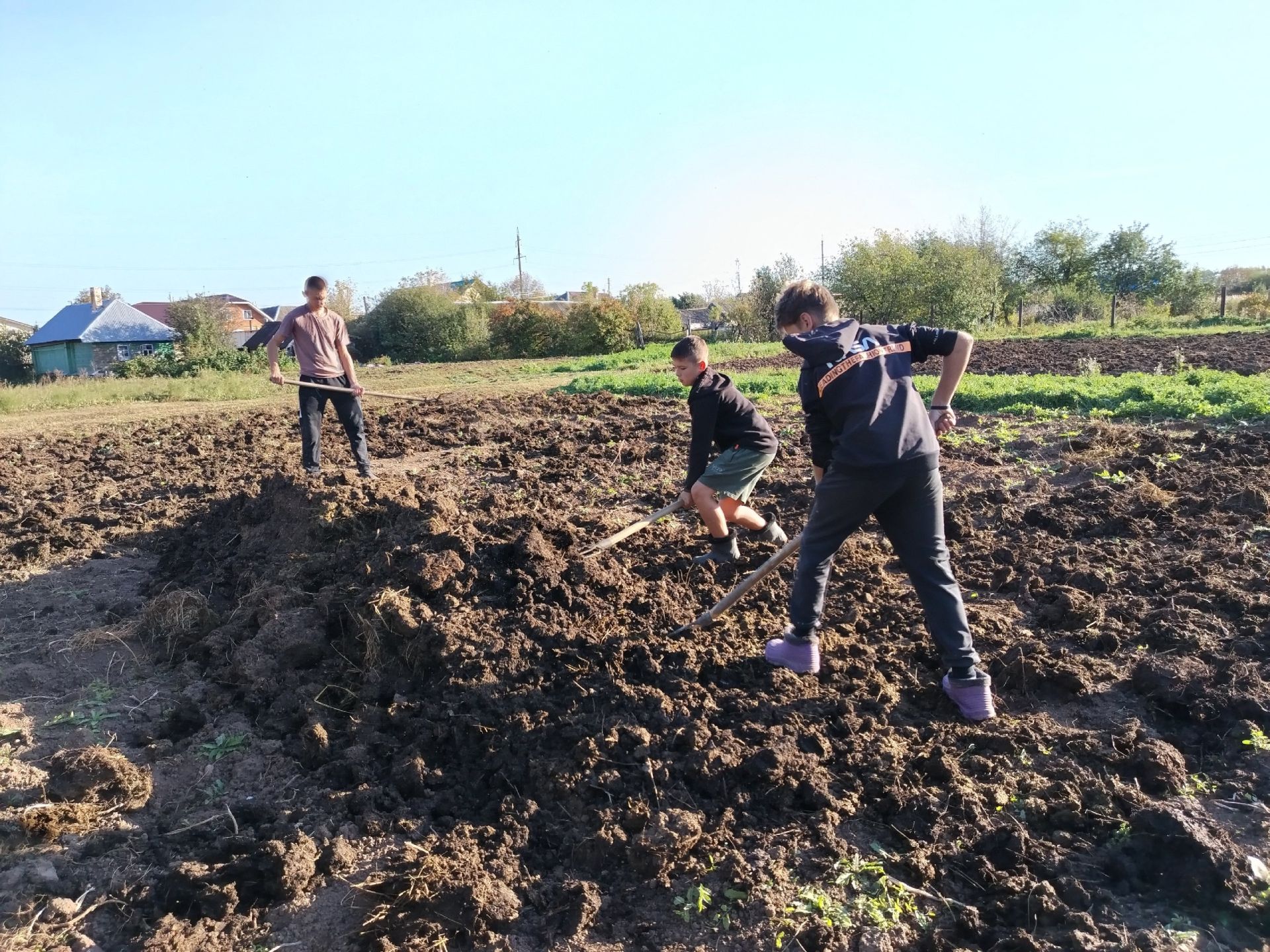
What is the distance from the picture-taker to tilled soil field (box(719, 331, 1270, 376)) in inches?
664

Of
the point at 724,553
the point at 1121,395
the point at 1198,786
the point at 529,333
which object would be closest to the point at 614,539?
the point at 724,553

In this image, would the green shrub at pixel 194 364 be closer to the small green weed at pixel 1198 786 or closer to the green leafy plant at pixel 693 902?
the green leafy plant at pixel 693 902

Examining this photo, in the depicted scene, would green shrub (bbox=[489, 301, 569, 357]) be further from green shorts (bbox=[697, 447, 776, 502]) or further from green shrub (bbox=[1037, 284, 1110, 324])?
green shorts (bbox=[697, 447, 776, 502])

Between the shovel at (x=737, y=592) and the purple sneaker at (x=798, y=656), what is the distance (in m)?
0.41

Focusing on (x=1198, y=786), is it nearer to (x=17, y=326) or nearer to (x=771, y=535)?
(x=771, y=535)

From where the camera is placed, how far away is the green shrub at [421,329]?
49.1 metres

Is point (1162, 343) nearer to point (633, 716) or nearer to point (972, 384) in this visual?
point (972, 384)

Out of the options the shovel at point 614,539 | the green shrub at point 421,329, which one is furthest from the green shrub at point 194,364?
the shovel at point 614,539

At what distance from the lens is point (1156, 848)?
9.20 ft

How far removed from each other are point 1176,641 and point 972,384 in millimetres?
10034

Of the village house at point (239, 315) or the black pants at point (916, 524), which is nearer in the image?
the black pants at point (916, 524)

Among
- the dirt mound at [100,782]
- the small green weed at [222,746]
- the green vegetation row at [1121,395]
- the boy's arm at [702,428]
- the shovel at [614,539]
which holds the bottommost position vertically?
the small green weed at [222,746]

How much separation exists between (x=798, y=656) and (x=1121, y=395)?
1012 cm

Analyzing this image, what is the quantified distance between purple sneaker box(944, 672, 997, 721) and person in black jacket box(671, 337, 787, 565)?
2.05 m
